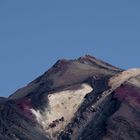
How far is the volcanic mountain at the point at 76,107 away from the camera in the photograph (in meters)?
96.0

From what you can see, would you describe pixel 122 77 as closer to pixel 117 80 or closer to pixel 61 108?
pixel 117 80

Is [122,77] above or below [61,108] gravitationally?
above

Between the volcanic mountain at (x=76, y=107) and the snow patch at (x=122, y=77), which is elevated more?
the snow patch at (x=122, y=77)

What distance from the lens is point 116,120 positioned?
315 feet

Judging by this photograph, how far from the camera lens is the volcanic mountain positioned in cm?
9600

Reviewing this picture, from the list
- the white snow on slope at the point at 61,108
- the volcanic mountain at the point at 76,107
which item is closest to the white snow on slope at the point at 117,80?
the volcanic mountain at the point at 76,107

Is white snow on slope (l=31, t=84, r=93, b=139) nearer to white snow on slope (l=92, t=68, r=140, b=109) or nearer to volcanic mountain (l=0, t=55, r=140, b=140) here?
volcanic mountain (l=0, t=55, r=140, b=140)

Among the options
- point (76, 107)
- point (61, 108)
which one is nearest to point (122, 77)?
point (76, 107)

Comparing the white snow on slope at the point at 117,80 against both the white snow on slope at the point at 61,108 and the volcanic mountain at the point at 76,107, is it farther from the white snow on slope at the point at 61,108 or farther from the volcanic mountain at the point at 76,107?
the white snow on slope at the point at 61,108

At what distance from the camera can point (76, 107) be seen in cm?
10506

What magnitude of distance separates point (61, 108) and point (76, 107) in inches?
73.1

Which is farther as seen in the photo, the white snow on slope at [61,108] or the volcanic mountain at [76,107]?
the white snow on slope at [61,108]

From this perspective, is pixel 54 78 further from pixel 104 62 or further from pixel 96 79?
pixel 104 62

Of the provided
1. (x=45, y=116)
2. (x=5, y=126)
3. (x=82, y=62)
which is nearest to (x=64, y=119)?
(x=45, y=116)
